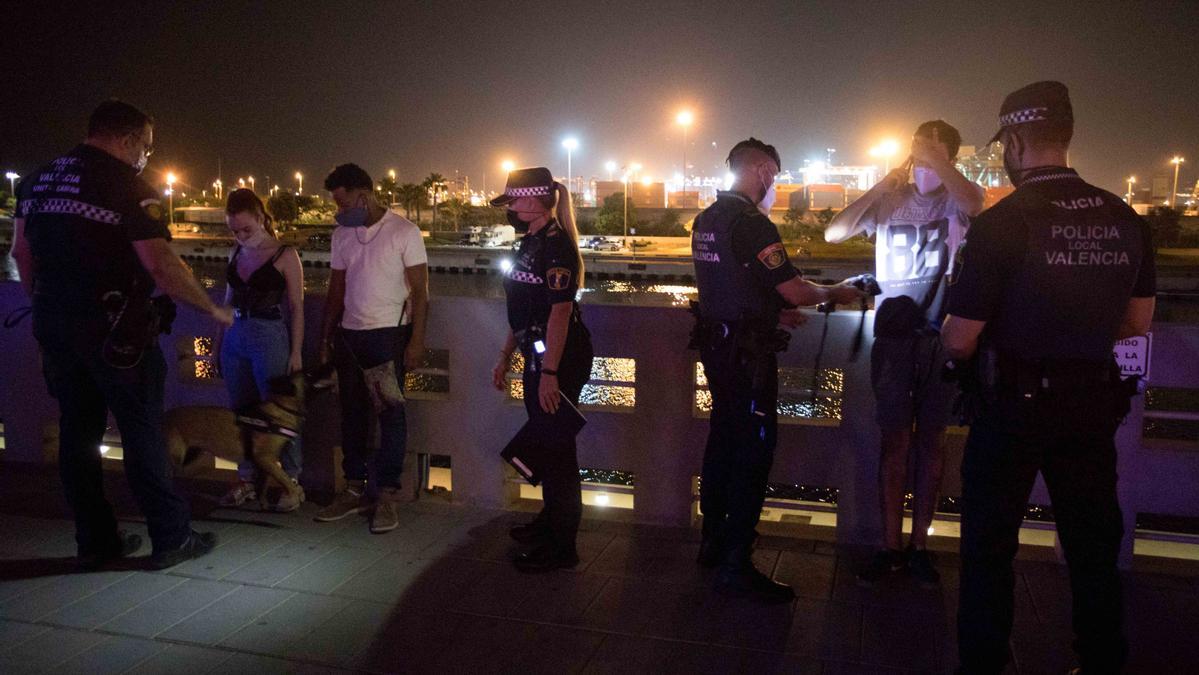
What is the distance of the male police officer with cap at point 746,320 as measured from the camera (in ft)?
12.6

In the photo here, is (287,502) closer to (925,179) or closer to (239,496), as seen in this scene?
(239,496)

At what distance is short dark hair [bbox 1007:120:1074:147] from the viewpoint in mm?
2842

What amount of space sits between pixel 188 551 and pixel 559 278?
236 cm

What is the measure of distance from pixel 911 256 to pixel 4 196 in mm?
112417

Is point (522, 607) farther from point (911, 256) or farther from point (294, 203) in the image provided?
point (294, 203)

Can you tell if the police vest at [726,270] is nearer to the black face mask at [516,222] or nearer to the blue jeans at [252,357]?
the black face mask at [516,222]

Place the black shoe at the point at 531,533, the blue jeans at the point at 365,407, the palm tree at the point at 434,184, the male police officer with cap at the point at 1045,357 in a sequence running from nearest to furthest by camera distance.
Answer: the male police officer with cap at the point at 1045,357 < the black shoe at the point at 531,533 < the blue jeans at the point at 365,407 < the palm tree at the point at 434,184

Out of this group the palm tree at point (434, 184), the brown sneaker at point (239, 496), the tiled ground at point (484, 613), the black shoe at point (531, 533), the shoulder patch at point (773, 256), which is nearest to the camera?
the tiled ground at point (484, 613)

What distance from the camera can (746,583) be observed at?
13.0 ft

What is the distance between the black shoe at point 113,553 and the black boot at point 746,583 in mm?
3020

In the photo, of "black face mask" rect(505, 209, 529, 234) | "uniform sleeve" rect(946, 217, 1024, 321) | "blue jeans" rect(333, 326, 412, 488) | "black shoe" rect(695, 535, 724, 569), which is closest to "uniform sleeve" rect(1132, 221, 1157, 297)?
"uniform sleeve" rect(946, 217, 1024, 321)

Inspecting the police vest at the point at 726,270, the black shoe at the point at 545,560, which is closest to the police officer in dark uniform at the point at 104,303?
the black shoe at the point at 545,560

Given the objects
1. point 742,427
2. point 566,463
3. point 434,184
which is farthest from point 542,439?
point 434,184

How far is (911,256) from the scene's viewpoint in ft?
13.3
